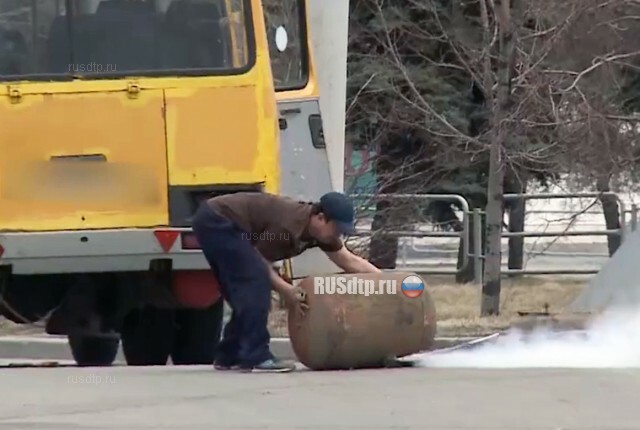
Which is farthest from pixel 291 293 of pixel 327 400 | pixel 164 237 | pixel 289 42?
pixel 289 42

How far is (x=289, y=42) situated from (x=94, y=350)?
264cm

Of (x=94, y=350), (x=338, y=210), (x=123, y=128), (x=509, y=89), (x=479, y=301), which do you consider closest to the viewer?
(x=338, y=210)

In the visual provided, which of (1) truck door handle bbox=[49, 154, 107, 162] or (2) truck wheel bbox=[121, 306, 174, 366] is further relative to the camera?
(2) truck wheel bbox=[121, 306, 174, 366]

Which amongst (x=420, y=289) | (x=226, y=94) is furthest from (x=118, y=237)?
(x=420, y=289)

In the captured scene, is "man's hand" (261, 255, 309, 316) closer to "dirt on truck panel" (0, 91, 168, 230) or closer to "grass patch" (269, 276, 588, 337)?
"dirt on truck panel" (0, 91, 168, 230)

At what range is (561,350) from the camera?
28.5 feet

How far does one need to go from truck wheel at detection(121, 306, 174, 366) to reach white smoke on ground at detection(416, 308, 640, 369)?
2.22m

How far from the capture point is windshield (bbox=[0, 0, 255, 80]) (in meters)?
8.80

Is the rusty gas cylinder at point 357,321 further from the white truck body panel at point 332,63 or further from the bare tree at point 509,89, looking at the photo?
the bare tree at point 509,89

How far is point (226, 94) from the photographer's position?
28.7 feet

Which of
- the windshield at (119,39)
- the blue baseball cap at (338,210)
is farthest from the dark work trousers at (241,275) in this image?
the windshield at (119,39)

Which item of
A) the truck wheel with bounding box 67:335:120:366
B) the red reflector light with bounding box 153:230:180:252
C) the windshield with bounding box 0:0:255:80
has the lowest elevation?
the truck wheel with bounding box 67:335:120:366

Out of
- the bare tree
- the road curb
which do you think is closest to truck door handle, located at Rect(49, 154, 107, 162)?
the road curb

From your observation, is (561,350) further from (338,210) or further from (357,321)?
(338,210)
